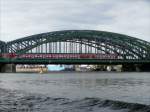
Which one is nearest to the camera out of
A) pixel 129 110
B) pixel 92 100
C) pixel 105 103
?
pixel 129 110

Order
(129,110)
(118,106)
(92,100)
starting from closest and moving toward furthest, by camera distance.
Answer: (129,110)
(118,106)
(92,100)

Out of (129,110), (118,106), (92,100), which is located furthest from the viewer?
(92,100)

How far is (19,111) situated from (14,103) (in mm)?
6008

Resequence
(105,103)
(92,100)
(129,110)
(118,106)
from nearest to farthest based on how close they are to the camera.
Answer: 1. (129,110)
2. (118,106)
3. (105,103)
4. (92,100)

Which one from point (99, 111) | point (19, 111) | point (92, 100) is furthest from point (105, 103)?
point (19, 111)

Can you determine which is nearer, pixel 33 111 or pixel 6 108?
pixel 33 111

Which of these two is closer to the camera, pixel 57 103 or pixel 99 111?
pixel 99 111

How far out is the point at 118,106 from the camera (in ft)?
107

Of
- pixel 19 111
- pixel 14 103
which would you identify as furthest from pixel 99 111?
pixel 14 103

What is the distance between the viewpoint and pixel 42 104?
119 feet

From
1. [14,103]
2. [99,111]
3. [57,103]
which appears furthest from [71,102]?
[99,111]

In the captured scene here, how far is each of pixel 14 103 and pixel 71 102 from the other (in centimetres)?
456

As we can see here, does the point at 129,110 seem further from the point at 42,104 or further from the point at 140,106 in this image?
the point at 42,104

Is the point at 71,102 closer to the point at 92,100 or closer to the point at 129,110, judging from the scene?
the point at 92,100
